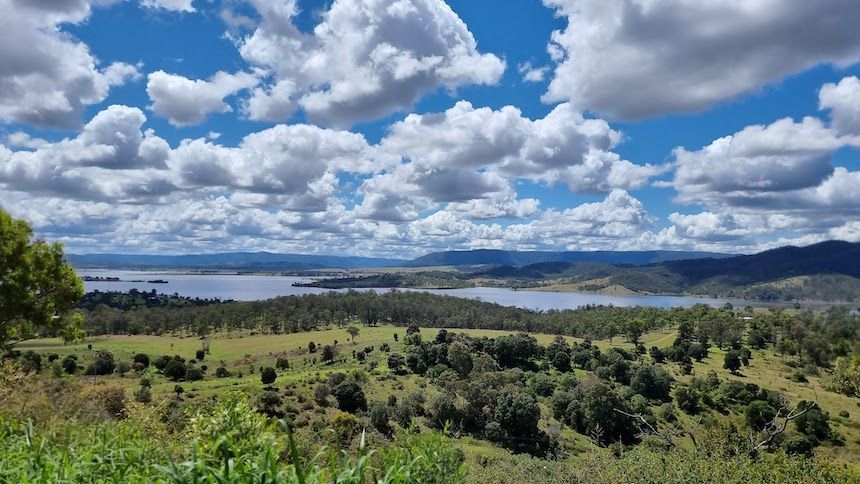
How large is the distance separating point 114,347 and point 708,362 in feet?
360

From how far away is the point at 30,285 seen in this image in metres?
16.5

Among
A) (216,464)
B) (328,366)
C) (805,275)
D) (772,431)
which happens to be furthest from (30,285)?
(805,275)

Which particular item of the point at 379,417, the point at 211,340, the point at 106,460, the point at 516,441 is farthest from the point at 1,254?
the point at 211,340

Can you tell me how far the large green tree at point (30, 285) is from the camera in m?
16.0

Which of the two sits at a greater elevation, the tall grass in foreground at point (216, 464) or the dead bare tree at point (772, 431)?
the tall grass in foreground at point (216, 464)

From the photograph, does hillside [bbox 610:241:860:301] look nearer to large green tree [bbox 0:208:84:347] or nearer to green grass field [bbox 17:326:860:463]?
green grass field [bbox 17:326:860:463]

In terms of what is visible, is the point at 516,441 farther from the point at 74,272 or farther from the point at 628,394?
the point at 74,272

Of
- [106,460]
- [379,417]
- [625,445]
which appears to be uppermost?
[106,460]

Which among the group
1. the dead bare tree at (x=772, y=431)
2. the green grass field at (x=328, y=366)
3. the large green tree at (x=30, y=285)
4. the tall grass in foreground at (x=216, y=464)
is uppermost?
the large green tree at (x=30, y=285)

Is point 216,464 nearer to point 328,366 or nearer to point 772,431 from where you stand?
point 772,431

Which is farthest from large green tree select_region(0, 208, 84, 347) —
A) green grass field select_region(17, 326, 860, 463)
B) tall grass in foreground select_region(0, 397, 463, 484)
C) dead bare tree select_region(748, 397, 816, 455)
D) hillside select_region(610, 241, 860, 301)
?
green grass field select_region(17, 326, 860, 463)

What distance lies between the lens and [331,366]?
3378 inches

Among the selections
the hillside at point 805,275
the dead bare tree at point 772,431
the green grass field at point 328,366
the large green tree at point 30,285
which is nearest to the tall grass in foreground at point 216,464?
the large green tree at point 30,285

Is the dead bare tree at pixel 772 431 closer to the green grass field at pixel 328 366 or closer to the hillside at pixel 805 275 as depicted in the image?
the hillside at pixel 805 275
